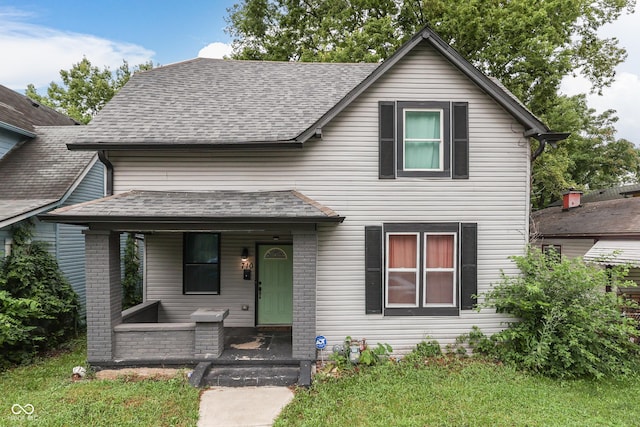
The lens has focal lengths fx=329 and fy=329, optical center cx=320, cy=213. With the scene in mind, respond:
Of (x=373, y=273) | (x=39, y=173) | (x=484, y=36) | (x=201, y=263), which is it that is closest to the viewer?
(x=373, y=273)

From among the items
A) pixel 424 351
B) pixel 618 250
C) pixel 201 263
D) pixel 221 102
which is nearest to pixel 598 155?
pixel 618 250

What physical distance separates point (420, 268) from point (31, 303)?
25.4ft

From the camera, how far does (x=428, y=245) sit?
698 centimetres

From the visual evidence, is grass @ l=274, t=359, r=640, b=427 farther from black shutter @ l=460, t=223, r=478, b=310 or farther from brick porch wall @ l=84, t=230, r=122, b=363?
brick porch wall @ l=84, t=230, r=122, b=363

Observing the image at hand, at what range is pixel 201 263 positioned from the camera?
26.7ft

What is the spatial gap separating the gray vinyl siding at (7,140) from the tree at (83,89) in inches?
539

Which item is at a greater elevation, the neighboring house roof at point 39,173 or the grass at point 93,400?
the neighboring house roof at point 39,173

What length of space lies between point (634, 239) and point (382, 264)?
7.78 metres

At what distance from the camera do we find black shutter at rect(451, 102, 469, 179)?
6.91 metres

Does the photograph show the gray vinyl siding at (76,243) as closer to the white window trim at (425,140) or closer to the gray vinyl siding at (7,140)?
the gray vinyl siding at (7,140)

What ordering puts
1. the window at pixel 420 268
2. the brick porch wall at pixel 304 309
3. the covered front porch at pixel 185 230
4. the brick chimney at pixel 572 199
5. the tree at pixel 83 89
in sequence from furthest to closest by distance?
the tree at pixel 83 89 → the brick chimney at pixel 572 199 → the window at pixel 420 268 → the brick porch wall at pixel 304 309 → the covered front porch at pixel 185 230

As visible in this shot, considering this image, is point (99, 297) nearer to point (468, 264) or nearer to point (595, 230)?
point (468, 264)

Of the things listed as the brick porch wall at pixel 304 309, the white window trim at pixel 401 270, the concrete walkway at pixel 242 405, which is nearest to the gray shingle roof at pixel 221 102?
the brick porch wall at pixel 304 309

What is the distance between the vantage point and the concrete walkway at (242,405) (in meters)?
4.57
